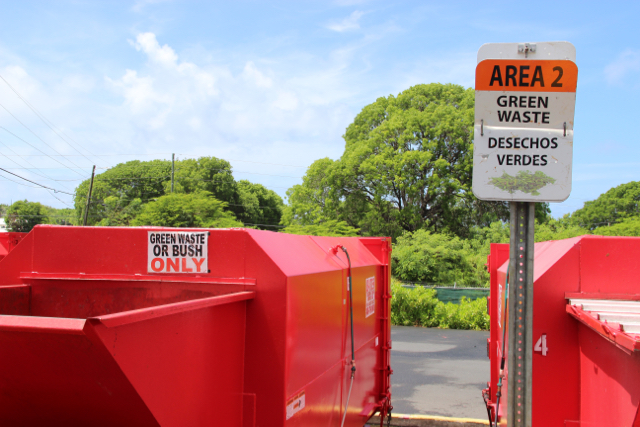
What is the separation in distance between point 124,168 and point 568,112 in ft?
216

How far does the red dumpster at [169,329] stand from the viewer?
1989 mm

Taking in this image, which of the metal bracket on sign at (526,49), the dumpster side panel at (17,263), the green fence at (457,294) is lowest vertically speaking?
the green fence at (457,294)

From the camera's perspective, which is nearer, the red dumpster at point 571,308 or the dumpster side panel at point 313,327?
the dumpster side panel at point 313,327

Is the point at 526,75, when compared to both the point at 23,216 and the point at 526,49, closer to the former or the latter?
the point at 526,49

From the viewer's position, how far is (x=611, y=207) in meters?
51.5

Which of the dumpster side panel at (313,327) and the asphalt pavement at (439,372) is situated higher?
the dumpster side panel at (313,327)

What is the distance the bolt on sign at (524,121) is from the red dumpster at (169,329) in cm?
127

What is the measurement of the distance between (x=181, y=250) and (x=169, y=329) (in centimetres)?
89

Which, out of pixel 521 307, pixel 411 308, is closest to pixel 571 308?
pixel 521 307

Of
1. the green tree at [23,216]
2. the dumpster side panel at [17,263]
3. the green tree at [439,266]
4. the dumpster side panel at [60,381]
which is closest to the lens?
the dumpster side panel at [60,381]

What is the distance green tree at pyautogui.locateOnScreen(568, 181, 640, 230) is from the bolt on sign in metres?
52.5

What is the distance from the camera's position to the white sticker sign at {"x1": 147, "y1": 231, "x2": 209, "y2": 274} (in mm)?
3055

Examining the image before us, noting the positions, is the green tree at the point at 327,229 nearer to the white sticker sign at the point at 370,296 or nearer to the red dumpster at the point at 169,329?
the white sticker sign at the point at 370,296

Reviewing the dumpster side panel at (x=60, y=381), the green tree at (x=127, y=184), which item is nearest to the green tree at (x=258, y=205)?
the green tree at (x=127, y=184)
